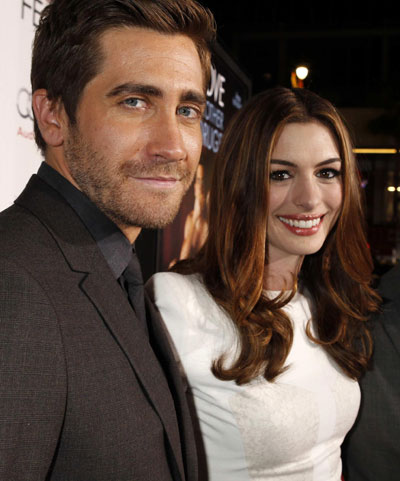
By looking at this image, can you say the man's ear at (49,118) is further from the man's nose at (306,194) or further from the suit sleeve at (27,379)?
the man's nose at (306,194)

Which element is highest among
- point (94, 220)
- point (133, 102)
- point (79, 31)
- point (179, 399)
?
point (79, 31)

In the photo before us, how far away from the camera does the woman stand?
1.59 metres

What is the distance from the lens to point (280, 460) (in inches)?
62.1

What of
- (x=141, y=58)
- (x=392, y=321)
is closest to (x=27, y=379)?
(x=141, y=58)

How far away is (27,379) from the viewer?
811 millimetres

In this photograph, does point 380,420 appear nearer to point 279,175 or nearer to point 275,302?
point 275,302

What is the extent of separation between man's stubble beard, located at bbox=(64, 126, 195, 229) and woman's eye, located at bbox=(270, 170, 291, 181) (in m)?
0.60

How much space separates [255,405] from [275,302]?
1.20 feet

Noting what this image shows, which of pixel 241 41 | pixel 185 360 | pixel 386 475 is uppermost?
pixel 241 41

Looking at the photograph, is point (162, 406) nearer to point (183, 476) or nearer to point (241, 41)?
point (183, 476)

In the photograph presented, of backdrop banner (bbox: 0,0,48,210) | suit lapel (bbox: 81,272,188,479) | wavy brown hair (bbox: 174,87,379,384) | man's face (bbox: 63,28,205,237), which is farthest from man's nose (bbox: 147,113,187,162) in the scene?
backdrop banner (bbox: 0,0,48,210)

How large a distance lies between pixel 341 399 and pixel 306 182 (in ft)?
2.24

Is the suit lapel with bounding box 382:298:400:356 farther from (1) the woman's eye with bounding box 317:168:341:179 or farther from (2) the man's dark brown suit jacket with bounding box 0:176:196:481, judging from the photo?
(2) the man's dark brown suit jacket with bounding box 0:176:196:481

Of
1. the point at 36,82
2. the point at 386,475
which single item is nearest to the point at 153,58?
the point at 36,82
